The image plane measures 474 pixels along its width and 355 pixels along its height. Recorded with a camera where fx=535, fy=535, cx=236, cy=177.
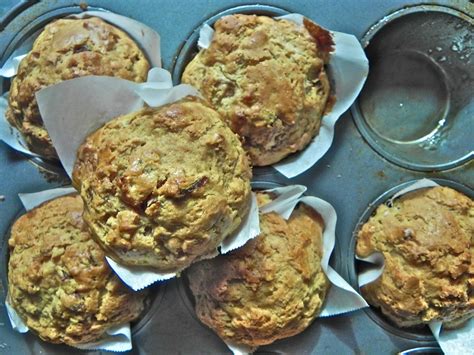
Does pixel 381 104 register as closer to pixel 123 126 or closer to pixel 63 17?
pixel 123 126

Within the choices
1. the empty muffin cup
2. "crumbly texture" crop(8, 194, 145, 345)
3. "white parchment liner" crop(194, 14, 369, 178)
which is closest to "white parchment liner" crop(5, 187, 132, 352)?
"crumbly texture" crop(8, 194, 145, 345)

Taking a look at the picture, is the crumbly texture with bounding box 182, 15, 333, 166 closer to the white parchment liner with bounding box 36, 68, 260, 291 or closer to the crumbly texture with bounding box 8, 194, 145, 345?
the white parchment liner with bounding box 36, 68, 260, 291

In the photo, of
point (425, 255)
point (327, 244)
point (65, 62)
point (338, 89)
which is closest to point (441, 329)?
point (425, 255)

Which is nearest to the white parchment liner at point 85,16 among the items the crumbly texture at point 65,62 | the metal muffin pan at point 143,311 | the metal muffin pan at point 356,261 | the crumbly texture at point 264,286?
the crumbly texture at point 65,62

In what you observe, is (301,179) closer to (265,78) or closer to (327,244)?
(327,244)

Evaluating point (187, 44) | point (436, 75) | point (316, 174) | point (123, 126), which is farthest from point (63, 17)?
point (436, 75)

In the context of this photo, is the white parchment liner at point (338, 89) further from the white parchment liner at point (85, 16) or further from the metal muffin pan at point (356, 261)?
the metal muffin pan at point (356, 261)
